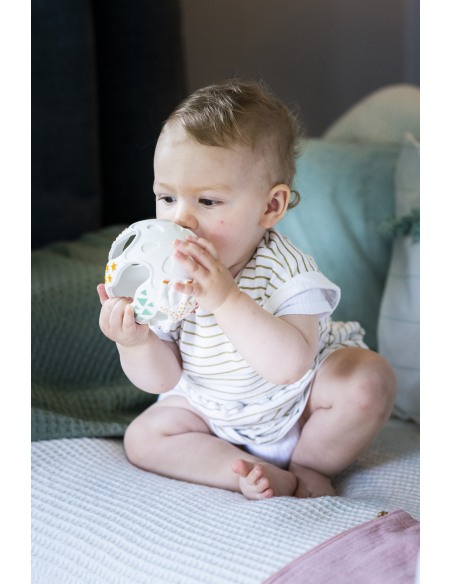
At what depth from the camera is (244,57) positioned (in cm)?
104

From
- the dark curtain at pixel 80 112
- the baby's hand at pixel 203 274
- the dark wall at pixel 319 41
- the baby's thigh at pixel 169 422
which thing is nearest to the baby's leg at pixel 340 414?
the baby's thigh at pixel 169 422

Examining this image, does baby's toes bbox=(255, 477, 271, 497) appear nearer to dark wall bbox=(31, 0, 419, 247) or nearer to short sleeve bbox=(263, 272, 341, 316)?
short sleeve bbox=(263, 272, 341, 316)

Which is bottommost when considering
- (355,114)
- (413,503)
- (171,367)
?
(413,503)

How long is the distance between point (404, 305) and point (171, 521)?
0.56m

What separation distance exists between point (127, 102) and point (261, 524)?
0.72m

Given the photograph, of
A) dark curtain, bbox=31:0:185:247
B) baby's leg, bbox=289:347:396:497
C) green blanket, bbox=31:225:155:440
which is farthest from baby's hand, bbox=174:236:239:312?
dark curtain, bbox=31:0:185:247

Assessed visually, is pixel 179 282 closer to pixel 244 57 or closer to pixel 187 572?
pixel 187 572

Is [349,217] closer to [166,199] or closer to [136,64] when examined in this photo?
[136,64]

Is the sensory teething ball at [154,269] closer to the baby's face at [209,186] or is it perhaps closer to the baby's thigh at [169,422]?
the baby's face at [209,186]

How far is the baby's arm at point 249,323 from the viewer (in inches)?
27.8

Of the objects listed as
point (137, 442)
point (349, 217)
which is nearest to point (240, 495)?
point (137, 442)

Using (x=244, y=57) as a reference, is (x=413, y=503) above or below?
below
